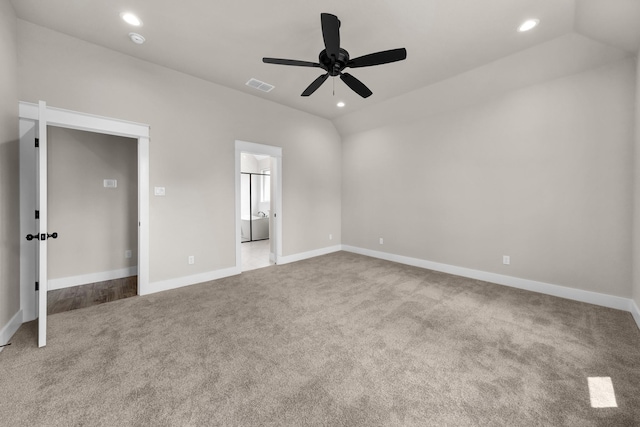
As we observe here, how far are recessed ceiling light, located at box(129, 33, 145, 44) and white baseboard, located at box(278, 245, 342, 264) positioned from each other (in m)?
3.80

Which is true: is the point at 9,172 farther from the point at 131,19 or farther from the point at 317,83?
the point at 317,83

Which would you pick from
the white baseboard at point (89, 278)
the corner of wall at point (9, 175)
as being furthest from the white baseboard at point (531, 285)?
the corner of wall at point (9, 175)

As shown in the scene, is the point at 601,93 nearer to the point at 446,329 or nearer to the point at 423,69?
the point at 423,69

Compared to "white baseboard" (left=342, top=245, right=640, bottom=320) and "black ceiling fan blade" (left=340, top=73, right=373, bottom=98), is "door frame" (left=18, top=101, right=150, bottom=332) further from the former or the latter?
"white baseboard" (left=342, top=245, right=640, bottom=320)

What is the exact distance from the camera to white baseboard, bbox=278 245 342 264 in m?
5.04

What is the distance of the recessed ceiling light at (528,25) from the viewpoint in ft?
8.38

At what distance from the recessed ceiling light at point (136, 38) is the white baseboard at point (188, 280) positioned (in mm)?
3052

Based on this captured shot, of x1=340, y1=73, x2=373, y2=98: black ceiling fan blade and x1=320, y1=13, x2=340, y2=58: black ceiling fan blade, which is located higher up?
x1=320, y1=13, x2=340, y2=58: black ceiling fan blade

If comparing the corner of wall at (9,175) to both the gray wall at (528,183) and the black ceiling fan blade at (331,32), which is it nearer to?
the black ceiling fan blade at (331,32)

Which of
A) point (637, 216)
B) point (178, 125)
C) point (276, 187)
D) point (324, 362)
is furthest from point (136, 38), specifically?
point (637, 216)

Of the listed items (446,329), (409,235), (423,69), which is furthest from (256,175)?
(446,329)

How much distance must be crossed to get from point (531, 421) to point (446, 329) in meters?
1.05

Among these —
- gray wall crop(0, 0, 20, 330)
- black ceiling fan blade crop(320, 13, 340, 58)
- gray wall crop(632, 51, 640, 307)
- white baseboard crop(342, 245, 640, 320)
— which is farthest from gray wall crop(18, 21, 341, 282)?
gray wall crop(632, 51, 640, 307)

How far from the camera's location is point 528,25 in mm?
2611
